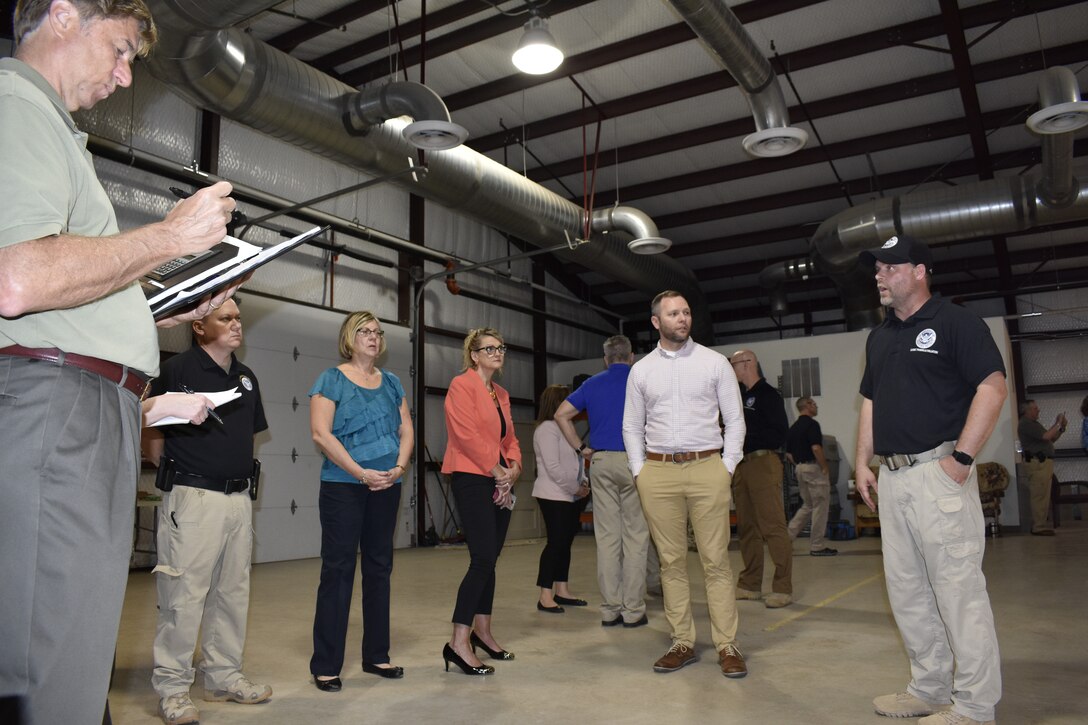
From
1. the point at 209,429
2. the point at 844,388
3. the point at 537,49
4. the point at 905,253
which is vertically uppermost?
the point at 537,49

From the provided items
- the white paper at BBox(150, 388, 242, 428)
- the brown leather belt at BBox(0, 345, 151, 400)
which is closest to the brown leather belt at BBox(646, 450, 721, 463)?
the white paper at BBox(150, 388, 242, 428)

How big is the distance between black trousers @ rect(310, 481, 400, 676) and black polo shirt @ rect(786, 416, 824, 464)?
6365mm

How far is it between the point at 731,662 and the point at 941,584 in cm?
112

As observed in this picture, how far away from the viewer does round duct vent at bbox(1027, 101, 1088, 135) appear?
6.25 m

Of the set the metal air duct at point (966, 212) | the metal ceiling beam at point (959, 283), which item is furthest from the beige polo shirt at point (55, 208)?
the metal ceiling beam at point (959, 283)

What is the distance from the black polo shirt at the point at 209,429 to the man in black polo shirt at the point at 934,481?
2.63 meters

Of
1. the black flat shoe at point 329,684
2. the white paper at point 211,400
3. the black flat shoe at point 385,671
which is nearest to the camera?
the white paper at point 211,400

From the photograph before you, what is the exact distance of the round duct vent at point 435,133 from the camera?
593cm

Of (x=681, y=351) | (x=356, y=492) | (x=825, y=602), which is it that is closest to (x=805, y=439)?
(x=825, y=602)

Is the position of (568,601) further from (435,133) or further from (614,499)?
(435,133)

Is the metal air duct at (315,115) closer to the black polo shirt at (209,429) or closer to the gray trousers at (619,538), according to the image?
the black polo shirt at (209,429)

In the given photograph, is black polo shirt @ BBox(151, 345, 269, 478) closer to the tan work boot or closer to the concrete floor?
the concrete floor

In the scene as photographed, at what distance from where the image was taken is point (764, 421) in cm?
550

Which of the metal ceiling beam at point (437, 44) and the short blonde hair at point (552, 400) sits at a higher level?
the metal ceiling beam at point (437, 44)
